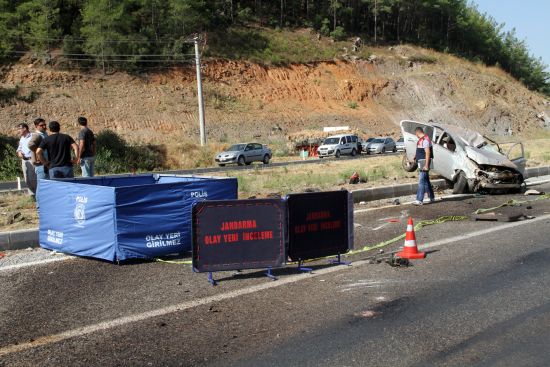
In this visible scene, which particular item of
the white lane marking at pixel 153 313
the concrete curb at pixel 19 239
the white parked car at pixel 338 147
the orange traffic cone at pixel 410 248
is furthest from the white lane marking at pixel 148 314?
the white parked car at pixel 338 147

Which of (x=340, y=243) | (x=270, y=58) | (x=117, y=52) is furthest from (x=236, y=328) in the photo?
(x=270, y=58)

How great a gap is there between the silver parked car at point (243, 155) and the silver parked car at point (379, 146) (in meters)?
11.1

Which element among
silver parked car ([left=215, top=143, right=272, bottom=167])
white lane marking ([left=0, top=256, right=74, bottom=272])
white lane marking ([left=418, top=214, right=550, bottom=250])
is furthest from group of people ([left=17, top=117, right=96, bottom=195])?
silver parked car ([left=215, top=143, right=272, bottom=167])

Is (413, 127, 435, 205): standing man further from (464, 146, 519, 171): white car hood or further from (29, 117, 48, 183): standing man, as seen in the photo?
(29, 117, 48, 183): standing man

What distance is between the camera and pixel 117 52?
2344 inches

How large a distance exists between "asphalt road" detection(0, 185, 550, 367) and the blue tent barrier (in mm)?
299

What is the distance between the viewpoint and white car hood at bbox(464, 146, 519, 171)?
48.9 feet

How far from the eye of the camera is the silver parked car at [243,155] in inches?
1526

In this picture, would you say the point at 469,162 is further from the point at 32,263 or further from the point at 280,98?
the point at 280,98

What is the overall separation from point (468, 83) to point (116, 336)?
77.1 meters

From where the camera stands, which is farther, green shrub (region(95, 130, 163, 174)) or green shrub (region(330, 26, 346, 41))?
green shrub (region(330, 26, 346, 41))

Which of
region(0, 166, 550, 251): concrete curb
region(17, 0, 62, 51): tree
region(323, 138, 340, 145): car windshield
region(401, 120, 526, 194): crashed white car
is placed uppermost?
region(17, 0, 62, 51): tree

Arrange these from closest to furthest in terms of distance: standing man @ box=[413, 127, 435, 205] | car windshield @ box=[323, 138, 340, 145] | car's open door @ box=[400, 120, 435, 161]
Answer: standing man @ box=[413, 127, 435, 205] → car's open door @ box=[400, 120, 435, 161] → car windshield @ box=[323, 138, 340, 145]

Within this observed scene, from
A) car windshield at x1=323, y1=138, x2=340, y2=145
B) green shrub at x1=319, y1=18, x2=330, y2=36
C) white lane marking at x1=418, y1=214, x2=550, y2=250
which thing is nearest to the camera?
white lane marking at x1=418, y1=214, x2=550, y2=250
